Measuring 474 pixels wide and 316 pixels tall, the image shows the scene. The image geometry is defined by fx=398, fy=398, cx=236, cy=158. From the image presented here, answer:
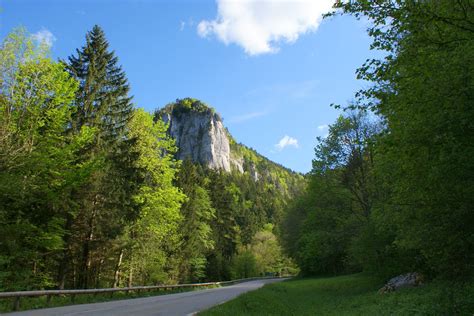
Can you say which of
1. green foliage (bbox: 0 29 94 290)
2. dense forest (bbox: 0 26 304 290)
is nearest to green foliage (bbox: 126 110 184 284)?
dense forest (bbox: 0 26 304 290)

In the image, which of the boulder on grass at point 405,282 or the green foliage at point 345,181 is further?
the green foliage at point 345,181

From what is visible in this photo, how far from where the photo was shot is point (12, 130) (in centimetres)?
1597

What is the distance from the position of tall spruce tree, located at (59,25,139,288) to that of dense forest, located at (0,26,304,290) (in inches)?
2.5

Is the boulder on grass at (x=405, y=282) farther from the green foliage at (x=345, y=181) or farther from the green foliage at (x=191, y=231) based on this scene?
the green foliage at (x=191, y=231)

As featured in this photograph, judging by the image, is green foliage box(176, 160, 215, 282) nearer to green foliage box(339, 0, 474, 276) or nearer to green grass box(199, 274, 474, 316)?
green grass box(199, 274, 474, 316)

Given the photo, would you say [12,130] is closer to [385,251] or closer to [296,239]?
[385,251]

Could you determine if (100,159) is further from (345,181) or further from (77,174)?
(345,181)

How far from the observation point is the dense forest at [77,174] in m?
17.9

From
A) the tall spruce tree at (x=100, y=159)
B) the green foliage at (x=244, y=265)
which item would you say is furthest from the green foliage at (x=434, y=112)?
the green foliage at (x=244, y=265)

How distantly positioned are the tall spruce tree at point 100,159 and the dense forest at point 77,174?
6cm

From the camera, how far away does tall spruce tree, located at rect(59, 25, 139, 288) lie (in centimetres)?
2325

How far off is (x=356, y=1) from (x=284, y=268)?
103 metres

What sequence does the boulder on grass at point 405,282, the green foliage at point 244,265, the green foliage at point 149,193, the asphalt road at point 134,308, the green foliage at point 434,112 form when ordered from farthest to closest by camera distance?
Result: the green foliage at point 244,265
the green foliage at point 149,193
the boulder on grass at point 405,282
the asphalt road at point 134,308
the green foliage at point 434,112

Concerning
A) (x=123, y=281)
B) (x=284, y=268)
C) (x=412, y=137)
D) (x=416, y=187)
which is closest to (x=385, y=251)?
(x=416, y=187)
